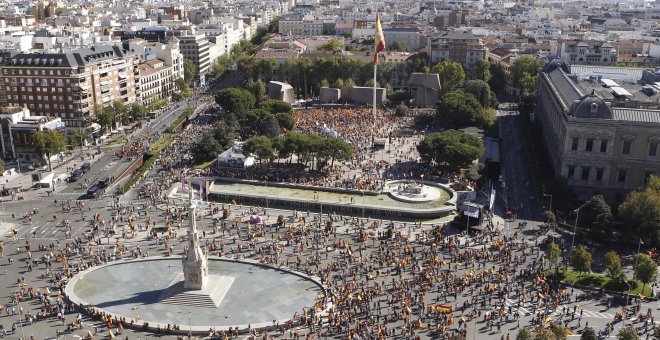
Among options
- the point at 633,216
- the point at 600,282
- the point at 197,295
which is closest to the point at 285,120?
the point at 197,295

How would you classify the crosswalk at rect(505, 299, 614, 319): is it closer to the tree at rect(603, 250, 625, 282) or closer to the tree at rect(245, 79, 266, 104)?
the tree at rect(603, 250, 625, 282)

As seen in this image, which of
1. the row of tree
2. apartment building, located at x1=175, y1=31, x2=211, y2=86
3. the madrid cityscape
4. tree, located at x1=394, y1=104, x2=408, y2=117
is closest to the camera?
the madrid cityscape

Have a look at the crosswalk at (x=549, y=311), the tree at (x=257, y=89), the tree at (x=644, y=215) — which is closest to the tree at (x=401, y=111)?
the tree at (x=257, y=89)

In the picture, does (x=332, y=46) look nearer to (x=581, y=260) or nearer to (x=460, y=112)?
(x=460, y=112)

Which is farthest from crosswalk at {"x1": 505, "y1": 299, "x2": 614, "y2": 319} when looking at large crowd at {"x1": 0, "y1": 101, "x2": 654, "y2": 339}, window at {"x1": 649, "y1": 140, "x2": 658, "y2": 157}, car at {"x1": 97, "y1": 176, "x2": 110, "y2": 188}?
car at {"x1": 97, "y1": 176, "x2": 110, "y2": 188}

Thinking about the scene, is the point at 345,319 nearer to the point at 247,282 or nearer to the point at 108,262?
the point at 247,282
